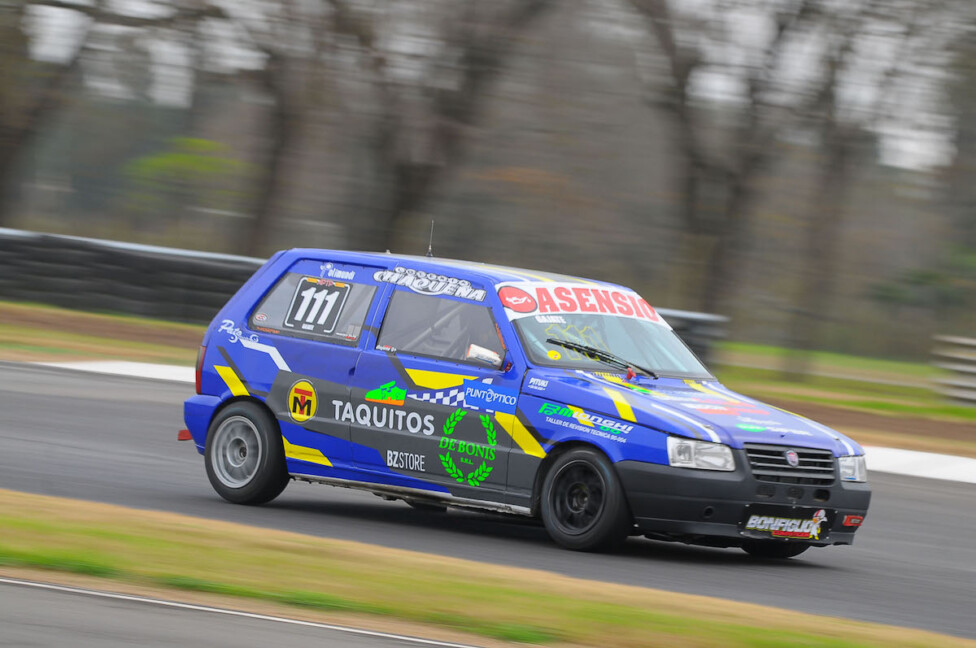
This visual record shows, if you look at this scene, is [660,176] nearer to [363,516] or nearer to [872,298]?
[872,298]

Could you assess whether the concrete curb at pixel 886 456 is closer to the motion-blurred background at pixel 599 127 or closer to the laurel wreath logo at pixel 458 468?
the laurel wreath logo at pixel 458 468

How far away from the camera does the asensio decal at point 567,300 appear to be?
9.14 meters

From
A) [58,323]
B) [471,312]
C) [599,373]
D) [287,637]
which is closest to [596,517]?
[599,373]

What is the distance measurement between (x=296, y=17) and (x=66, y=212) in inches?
630

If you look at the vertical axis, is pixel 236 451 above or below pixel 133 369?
below

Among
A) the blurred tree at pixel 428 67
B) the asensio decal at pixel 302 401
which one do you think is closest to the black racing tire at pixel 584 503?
the asensio decal at pixel 302 401

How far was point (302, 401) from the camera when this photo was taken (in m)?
9.55

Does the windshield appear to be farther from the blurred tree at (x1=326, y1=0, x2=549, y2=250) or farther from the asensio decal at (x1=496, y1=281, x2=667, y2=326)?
the blurred tree at (x1=326, y1=0, x2=549, y2=250)

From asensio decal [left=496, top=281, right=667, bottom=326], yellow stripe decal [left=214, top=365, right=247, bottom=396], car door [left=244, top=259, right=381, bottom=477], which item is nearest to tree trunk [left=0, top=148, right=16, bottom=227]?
yellow stripe decal [left=214, top=365, right=247, bottom=396]

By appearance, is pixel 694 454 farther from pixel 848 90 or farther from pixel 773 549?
pixel 848 90

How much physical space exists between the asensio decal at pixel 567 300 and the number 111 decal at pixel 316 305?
1.18 m


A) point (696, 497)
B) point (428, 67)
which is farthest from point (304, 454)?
point (428, 67)

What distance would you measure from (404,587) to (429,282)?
3055mm

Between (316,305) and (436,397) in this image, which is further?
(316,305)
